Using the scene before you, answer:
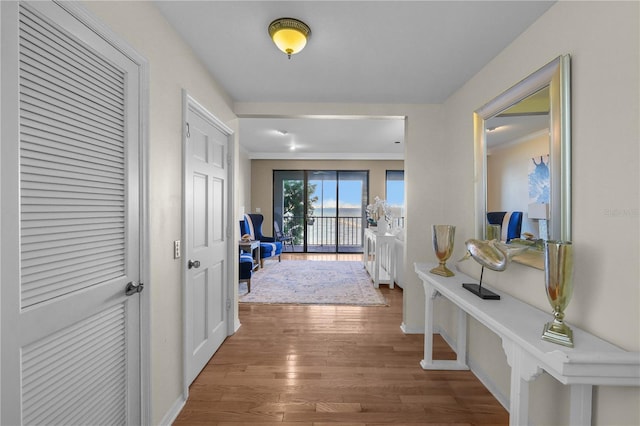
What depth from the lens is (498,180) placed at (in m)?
1.96

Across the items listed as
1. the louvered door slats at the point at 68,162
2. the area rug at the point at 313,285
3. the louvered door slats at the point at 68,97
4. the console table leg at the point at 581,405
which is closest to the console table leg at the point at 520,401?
the console table leg at the point at 581,405

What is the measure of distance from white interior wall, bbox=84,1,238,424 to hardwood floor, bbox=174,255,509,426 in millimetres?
378

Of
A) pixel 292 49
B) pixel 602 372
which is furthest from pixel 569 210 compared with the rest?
pixel 292 49

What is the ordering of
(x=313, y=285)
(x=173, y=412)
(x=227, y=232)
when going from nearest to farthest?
(x=173, y=412) < (x=227, y=232) < (x=313, y=285)

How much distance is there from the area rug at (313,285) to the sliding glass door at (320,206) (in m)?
1.47

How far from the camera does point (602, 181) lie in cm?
120

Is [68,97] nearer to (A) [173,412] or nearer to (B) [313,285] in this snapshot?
(A) [173,412]

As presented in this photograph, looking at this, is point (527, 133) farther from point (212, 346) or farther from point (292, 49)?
point (212, 346)

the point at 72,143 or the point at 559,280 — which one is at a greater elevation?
the point at 72,143

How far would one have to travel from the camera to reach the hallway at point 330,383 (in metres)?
1.81

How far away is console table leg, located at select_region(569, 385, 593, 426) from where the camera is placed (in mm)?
1200

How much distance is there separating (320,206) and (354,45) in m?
5.72

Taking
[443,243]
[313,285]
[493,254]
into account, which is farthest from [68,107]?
[313,285]

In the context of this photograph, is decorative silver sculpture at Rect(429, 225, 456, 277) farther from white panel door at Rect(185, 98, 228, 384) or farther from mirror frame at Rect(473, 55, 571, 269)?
white panel door at Rect(185, 98, 228, 384)
